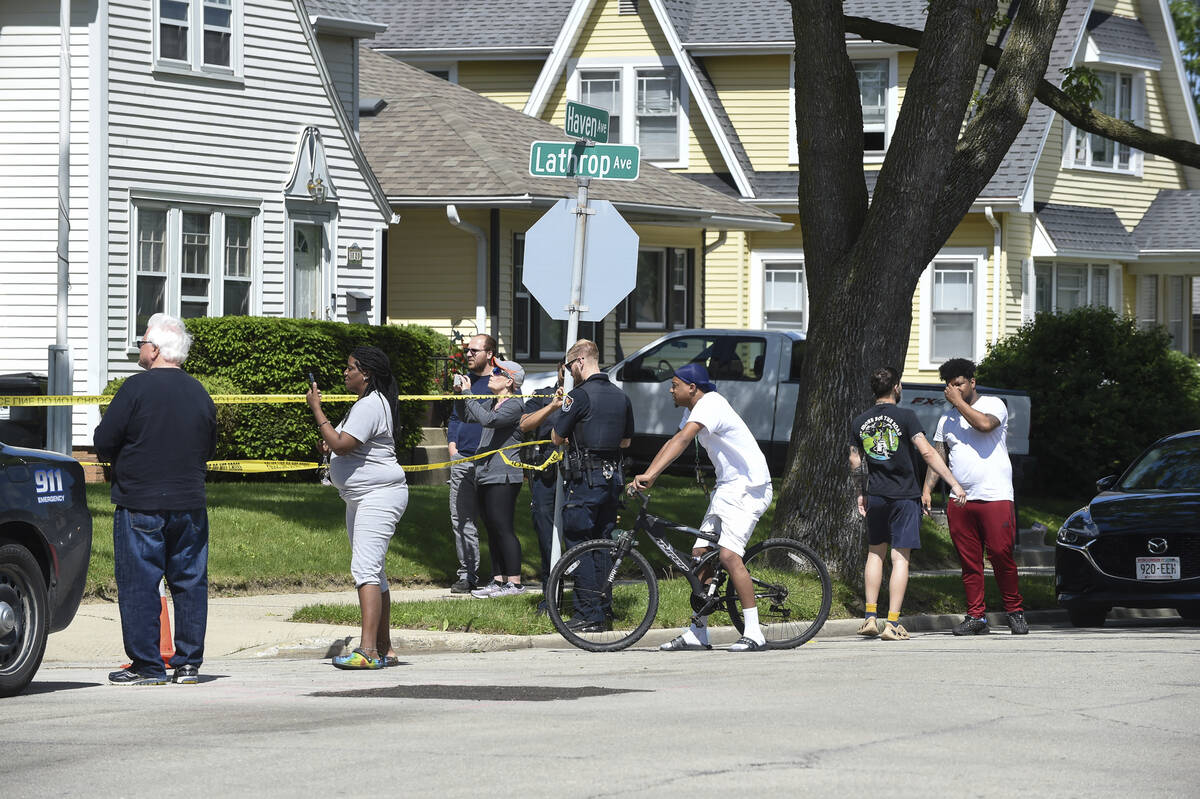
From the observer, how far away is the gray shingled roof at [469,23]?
111 ft

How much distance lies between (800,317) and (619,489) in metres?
21.3

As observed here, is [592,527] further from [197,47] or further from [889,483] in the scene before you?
[197,47]

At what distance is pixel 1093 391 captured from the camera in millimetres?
23719

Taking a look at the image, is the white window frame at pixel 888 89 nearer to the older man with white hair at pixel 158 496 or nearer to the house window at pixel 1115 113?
the house window at pixel 1115 113

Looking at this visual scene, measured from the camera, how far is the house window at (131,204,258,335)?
22.9 meters

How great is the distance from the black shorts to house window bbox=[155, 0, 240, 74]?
13245 millimetres

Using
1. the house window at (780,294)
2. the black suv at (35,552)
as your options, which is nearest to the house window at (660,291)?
the house window at (780,294)

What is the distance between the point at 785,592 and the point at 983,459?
2210 mm

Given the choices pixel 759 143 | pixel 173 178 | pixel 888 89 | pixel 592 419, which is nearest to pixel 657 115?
pixel 759 143

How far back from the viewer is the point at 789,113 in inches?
1302

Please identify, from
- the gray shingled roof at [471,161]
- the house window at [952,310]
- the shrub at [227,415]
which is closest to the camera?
the shrub at [227,415]

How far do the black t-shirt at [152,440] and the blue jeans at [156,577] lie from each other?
101mm

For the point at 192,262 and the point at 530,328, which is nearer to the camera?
the point at 192,262

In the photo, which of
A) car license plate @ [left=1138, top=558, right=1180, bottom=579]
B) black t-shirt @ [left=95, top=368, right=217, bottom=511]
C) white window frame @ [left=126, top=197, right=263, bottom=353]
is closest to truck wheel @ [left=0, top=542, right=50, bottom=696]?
black t-shirt @ [left=95, top=368, right=217, bottom=511]
